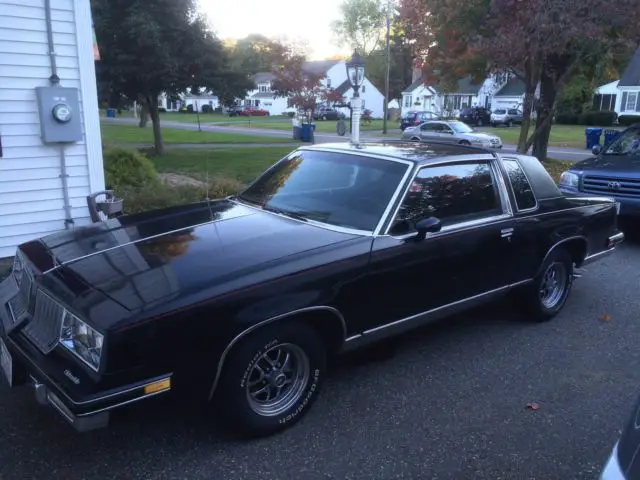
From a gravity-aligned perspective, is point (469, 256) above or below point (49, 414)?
above

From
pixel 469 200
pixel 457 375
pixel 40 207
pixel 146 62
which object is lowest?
pixel 457 375

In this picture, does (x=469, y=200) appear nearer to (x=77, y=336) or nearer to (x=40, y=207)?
(x=77, y=336)

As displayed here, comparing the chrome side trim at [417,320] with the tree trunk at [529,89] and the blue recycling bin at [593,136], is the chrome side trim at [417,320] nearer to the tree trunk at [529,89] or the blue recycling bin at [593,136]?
the tree trunk at [529,89]

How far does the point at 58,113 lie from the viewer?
6.41m

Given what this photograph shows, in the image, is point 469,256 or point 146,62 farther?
point 146,62

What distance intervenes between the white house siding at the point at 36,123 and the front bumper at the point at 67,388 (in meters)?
4.06

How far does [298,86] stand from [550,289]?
86.4 ft

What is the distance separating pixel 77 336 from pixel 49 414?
3.11 feet

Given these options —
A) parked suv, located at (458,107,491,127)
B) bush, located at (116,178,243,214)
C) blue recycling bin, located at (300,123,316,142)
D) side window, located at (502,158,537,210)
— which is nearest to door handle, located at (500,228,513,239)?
side window, located at (502,158,537,210)

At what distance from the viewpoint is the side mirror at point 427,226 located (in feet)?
12.2

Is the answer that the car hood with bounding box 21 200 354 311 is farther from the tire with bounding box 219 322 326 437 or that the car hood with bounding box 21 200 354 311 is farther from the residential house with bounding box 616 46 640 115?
the residential house with bounding box 616 46 640 115

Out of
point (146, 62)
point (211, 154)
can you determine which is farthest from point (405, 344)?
point (211, 154)

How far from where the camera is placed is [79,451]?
306 cm

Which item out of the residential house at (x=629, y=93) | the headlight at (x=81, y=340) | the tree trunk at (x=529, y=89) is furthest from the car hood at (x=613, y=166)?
the residential house at (x=629, y=93)
